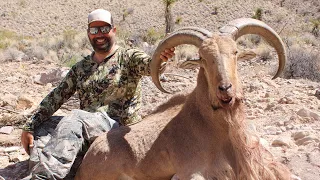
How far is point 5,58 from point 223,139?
49.9 ft

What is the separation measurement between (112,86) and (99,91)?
187 millimetres

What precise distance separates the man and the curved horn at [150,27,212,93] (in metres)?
0.52

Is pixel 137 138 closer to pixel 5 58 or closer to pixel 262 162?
pixel 262 162

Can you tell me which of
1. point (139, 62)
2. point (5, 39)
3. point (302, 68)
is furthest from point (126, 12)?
point (139, 62)

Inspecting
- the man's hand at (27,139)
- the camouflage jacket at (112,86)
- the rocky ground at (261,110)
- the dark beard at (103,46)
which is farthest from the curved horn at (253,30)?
the man's hand at (27,139)

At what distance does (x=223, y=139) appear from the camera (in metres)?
3.94

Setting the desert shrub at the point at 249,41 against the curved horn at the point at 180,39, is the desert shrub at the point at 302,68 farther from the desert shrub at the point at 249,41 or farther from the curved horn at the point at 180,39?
the desert shrub at the point at 249,41

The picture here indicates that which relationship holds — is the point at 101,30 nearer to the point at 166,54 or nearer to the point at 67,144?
the point at 166,54

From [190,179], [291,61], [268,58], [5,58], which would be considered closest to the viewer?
[190,179]

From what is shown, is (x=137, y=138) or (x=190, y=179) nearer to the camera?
(x=190, y=179)

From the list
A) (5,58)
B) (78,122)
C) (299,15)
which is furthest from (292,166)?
(299,15)

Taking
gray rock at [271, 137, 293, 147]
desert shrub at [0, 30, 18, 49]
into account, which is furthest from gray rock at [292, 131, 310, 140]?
desert shrub at [0, 30, 18, 49]

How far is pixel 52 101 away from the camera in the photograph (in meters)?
5.43

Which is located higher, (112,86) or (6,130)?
(112,86)
